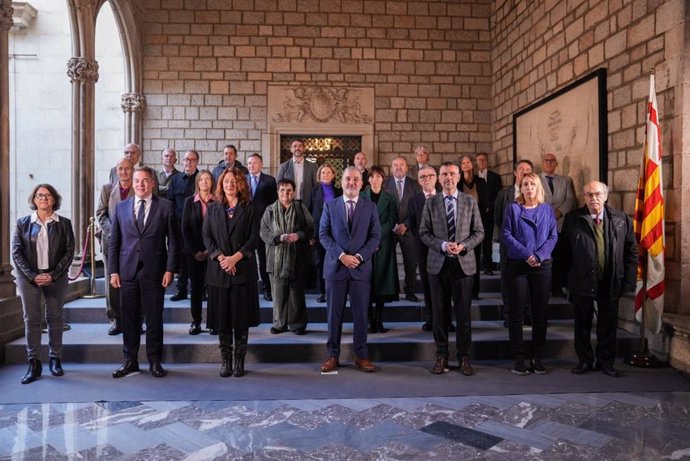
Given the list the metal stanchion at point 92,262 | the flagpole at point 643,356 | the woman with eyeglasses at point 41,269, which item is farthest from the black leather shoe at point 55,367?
the flagpole at point 643,356

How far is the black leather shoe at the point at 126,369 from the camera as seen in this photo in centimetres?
392

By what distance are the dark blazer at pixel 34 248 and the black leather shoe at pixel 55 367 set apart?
0.61m

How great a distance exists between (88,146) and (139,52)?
3047 mm

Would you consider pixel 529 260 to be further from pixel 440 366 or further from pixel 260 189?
pixel 260 189

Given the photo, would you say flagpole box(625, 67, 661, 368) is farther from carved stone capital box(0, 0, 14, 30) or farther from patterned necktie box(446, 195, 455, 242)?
carved stone capital box(0, 0, 14, 30)

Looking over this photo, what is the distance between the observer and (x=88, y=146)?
20.7 feet

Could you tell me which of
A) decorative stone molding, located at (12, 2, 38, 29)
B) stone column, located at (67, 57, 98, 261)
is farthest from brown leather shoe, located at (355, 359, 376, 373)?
decorative stone molding, located at (12, 2, 38, 29)

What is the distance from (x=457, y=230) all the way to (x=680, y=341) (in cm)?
196

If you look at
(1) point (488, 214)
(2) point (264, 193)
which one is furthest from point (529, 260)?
(2) point (264, 193)

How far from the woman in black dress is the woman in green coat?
118 centimetres

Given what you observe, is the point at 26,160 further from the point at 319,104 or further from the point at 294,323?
the point at 294,323

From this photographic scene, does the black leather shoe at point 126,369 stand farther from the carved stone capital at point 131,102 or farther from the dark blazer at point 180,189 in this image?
the carved stone capital at point 131,102

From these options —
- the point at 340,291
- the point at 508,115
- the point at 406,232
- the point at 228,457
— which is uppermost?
the point at 508,115

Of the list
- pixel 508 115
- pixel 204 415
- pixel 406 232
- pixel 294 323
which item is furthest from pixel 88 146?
pixel 508 115
